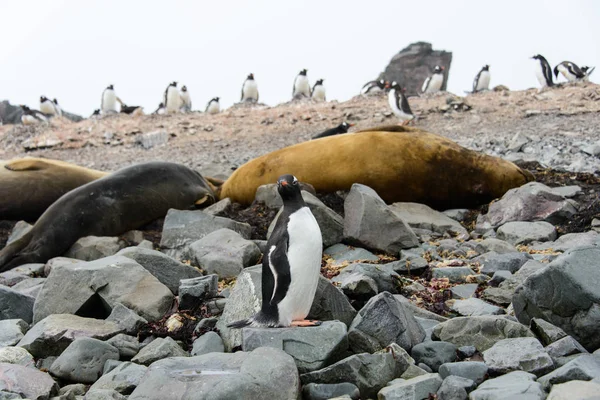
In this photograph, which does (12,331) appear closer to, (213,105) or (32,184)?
(32,184)

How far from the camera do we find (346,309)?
153 inches

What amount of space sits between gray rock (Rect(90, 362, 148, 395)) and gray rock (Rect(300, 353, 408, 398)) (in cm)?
86

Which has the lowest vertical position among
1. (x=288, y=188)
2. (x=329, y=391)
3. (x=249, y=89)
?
(x=329, y=391)

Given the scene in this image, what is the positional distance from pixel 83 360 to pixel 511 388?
2257mm

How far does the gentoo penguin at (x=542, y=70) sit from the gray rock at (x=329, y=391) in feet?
62.9

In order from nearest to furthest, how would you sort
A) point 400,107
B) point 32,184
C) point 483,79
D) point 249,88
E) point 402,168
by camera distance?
point 402,168
point 32,184
point 400,107
point 483,79
point 249,88

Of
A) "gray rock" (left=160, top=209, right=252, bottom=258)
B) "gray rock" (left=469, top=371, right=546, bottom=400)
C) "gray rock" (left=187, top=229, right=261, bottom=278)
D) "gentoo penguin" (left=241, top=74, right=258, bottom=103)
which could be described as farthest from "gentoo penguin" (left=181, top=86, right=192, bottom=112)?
"gray rock" (left=469, top=371, right=546, bottom=400)

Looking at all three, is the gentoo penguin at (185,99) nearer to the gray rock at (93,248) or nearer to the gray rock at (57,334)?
the gray rock at (93,248)

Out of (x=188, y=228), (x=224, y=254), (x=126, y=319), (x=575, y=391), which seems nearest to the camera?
(x=575, y=391)

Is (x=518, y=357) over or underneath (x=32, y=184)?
underneath

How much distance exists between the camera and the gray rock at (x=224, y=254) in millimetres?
5273

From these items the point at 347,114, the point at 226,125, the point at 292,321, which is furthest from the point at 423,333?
the point at 226,125

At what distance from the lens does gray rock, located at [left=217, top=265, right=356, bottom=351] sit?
3830 millimetres

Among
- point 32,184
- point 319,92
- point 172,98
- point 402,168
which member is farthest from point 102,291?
point 319,92
